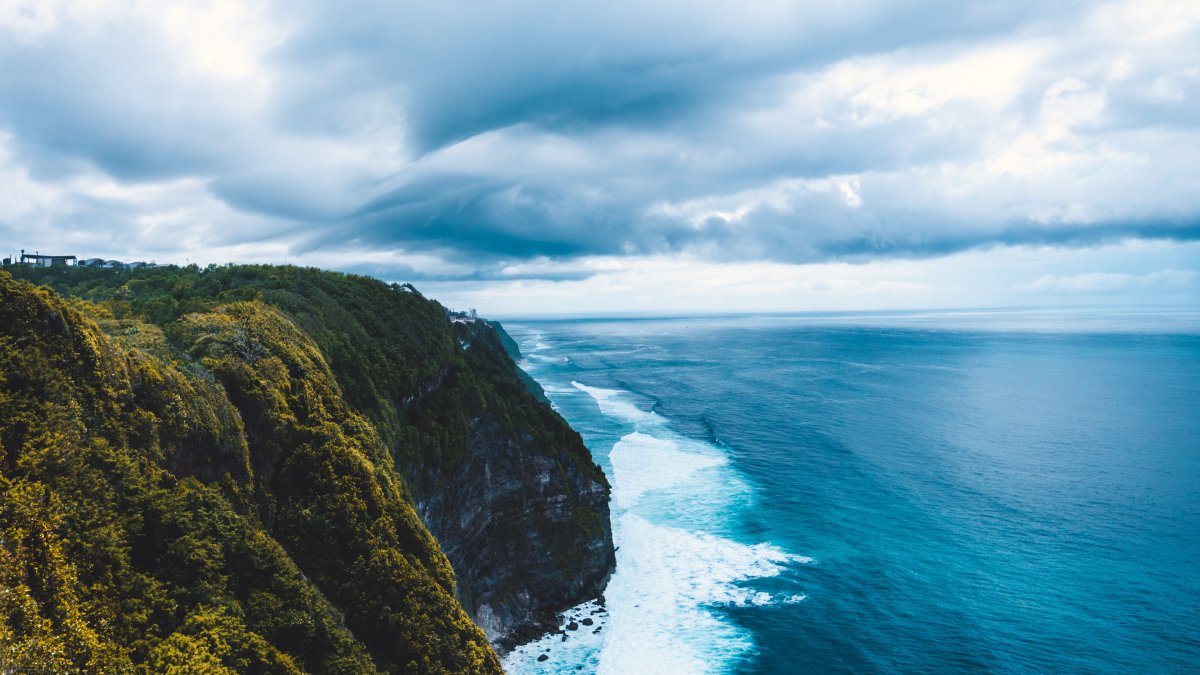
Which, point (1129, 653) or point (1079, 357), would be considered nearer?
point (1129, 653)

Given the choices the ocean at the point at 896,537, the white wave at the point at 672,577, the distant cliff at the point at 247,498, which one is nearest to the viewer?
the distant cliff at the point at 247,498

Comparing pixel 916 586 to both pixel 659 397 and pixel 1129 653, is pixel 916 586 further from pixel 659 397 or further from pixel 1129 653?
pixel 659 397

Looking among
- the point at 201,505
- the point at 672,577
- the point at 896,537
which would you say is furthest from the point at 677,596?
the point at 201,505

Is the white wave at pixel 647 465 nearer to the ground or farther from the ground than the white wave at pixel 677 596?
farther from the ground

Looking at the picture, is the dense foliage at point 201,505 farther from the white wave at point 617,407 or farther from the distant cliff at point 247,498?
the white wave at point 617,407

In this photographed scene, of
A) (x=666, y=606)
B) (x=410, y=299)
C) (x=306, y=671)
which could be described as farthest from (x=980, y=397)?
(x=306, y=671)

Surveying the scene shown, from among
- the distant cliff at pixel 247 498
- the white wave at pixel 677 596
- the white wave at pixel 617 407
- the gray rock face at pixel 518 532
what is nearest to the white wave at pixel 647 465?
the white wave at pixel 677 596
